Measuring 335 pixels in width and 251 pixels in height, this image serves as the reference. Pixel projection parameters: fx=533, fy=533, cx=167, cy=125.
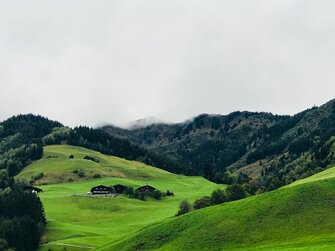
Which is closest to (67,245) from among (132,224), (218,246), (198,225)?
(132,224)

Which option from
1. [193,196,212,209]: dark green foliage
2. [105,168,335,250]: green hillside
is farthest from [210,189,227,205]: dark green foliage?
[105,168,335,250]: green hillside

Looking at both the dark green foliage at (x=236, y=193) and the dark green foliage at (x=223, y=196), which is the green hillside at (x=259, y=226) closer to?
the dark green foliage at (x=223, y=196)

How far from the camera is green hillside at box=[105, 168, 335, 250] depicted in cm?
7581

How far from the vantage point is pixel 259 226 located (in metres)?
82.3

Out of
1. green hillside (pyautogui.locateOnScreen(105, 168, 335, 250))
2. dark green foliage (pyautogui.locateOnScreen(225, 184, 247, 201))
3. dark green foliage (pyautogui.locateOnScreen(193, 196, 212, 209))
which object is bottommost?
green hillside (pyautogui.locateOnScreen(105, 168, 335, 250))

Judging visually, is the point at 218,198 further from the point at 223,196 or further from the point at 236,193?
the point at 236,193

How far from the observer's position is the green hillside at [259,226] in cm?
7581

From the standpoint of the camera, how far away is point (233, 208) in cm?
9219

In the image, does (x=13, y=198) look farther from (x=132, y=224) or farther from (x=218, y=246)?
(x=218, y=246)

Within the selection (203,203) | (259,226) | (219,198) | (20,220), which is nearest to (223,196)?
(219,198)

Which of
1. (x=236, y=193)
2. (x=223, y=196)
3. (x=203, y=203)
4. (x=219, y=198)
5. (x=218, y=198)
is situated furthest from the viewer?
(x=236, y=193)

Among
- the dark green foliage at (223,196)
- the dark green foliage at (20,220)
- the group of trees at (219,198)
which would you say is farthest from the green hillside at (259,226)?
the dark green foliage at (223,196)

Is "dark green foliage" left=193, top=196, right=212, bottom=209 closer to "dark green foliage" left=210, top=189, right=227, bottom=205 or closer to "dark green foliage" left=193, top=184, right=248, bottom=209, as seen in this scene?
"dark green foliage" left=193, top=184, right=248, bottom=209

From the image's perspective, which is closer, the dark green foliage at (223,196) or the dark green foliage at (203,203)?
the dark green foliage at (223,196)
